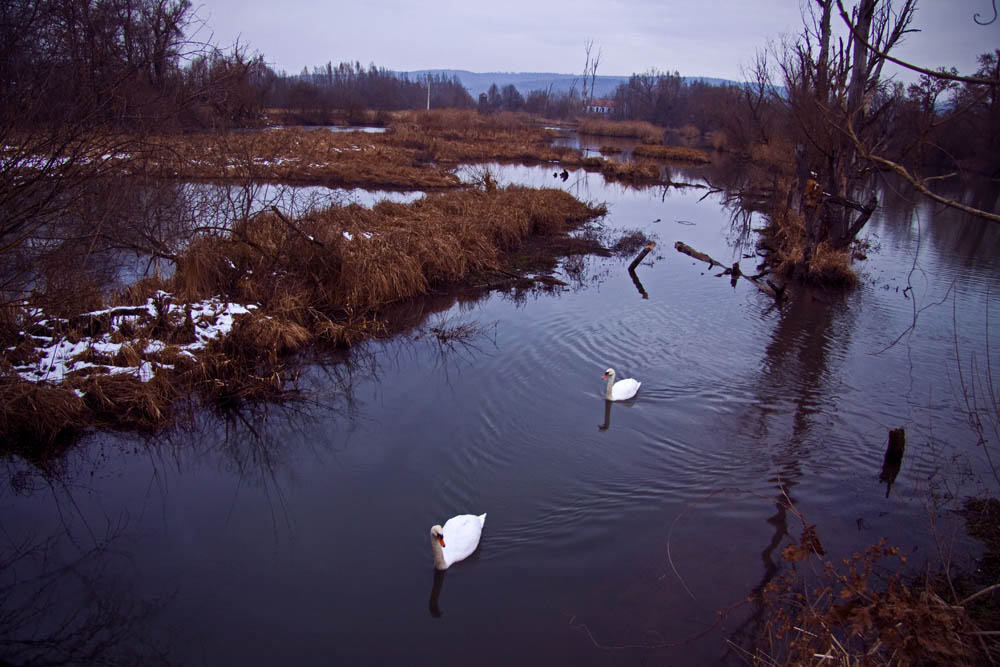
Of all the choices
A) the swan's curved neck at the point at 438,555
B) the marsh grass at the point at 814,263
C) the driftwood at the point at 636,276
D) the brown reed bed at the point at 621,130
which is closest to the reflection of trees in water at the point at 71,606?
the swan's curved neck at the point at 438,555

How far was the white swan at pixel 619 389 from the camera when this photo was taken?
769 cm

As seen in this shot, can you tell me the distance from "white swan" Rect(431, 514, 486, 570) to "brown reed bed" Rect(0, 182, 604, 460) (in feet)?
12.5

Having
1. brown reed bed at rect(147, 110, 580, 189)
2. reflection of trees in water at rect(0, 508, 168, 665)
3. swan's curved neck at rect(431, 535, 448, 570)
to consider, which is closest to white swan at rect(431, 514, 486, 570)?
swan's curved neck at rect(431, 535, 448, 570)

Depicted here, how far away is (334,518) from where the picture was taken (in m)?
5.66

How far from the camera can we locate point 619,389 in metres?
7.69

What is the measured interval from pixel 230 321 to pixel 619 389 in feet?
18.4

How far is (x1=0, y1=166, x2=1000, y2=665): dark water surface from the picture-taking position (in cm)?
449

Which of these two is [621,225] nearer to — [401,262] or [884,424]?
[401,262]

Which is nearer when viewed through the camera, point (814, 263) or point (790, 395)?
point (790, 395)

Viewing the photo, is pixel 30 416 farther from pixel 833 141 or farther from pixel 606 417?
pixel 833 141

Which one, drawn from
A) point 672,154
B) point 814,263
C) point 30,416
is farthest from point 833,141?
point 672,154

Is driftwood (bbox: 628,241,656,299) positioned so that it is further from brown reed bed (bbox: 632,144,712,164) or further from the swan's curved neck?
brown reed bed (bbox: 632,144,712,164)

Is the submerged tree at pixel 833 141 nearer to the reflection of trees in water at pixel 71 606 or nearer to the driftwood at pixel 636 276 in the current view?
the driftwood at pixel 636 276

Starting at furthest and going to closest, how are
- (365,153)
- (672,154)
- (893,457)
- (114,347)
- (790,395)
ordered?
(672,154) < (365,153) < (790,395) < (114,347) < (893,457)
